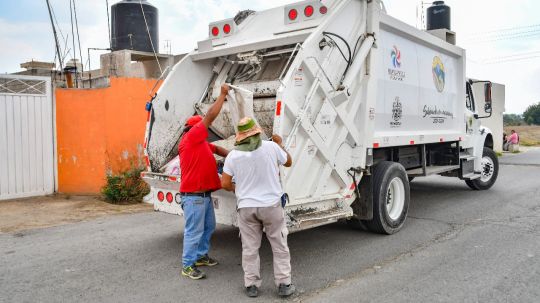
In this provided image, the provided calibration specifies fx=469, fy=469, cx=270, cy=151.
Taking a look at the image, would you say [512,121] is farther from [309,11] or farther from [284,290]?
[284,290]

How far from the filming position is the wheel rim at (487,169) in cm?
952

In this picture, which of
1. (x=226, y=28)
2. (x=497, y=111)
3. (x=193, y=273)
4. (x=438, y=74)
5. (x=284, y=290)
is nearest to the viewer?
(x=284, y=290)

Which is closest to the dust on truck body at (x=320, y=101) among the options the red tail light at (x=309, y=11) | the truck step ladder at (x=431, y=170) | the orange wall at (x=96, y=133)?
the red tail light at (x=309, y=11)

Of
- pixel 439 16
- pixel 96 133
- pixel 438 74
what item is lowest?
pixel 96 133

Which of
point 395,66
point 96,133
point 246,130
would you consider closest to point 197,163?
point 246,130

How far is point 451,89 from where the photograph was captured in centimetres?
815

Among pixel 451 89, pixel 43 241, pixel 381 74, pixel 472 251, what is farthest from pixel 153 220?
pixel 451 89

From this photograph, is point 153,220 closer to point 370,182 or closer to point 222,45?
point 222,45

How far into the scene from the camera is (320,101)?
493 centimetres

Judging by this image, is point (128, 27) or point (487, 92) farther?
point (128, 27)

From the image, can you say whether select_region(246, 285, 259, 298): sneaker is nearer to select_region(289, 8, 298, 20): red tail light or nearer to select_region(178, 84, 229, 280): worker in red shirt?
select_region(178, 84, 229, 280): worker in red shirt

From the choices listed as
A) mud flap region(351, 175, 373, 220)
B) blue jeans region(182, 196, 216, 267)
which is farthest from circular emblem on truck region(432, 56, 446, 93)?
blue jeans region(182, 196, 216, 267)

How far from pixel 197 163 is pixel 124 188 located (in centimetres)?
445

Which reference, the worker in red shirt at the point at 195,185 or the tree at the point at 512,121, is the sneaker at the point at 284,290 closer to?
the worker in red shirt at the point at 195,185
